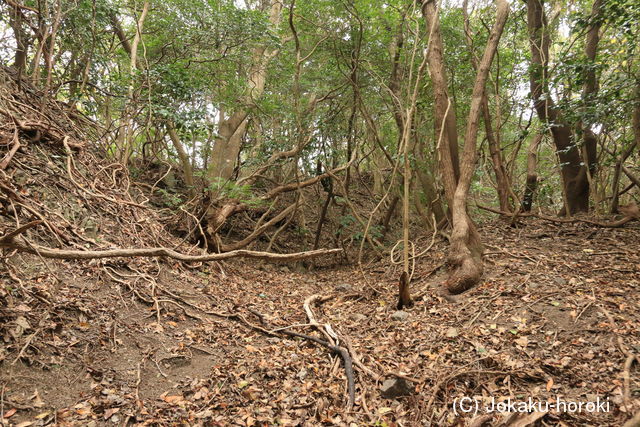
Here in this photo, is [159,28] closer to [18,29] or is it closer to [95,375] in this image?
[18,29]

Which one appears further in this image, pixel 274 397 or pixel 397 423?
pixel 274 397

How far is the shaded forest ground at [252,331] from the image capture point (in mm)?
3213

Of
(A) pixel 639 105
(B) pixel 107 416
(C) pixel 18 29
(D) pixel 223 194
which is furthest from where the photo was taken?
(D) pixel 223 194

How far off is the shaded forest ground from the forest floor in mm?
18

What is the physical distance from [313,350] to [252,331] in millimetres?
975

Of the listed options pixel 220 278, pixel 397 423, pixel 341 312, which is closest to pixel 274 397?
pixel 397 423

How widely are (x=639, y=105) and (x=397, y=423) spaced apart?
5.89m

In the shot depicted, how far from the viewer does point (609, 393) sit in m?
3.08

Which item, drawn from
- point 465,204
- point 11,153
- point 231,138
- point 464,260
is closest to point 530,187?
point 465,204

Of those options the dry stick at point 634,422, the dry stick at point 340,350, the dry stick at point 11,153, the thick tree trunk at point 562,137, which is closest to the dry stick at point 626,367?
the dry stick at point 634,422

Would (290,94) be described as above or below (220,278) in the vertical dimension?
above

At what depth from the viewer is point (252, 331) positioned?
5109 millimetres

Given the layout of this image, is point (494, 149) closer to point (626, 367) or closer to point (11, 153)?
point (626, 367)

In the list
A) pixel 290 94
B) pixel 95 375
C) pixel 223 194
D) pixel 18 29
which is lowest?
pixel 95 375
